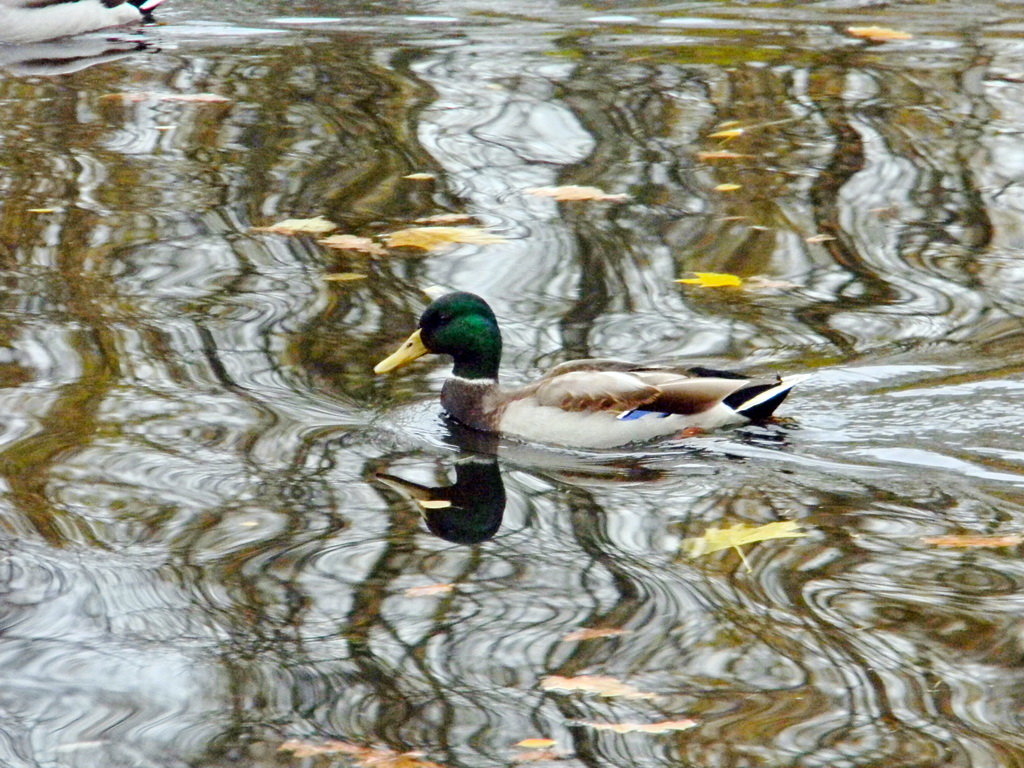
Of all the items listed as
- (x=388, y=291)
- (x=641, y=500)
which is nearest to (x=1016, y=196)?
(x=388, y=291)

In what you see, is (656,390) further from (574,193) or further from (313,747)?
(574,193)

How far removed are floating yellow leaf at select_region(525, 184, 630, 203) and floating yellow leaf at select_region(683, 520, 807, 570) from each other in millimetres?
4243

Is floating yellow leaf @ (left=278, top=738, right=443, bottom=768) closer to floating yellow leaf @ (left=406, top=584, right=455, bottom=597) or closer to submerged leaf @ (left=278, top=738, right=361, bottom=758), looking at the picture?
submerged leaf @ (left=278, top=738, right=361, bottom=758)

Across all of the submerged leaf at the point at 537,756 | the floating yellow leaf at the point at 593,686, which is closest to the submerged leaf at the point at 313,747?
the submerged leaf at the point at 537,756

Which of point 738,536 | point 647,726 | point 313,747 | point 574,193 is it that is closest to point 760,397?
point 738,536

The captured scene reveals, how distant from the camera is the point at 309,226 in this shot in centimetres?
899

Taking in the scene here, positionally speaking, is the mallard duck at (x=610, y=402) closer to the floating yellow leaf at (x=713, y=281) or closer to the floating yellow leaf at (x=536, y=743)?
the floating yellow leaf at (x=713, y=281)

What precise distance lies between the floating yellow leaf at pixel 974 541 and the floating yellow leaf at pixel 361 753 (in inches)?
82.2

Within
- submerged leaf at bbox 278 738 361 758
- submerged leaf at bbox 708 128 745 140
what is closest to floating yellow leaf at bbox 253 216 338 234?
submerged leaf at bbox 708 128 745 140

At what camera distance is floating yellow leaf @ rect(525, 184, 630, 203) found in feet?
31.1

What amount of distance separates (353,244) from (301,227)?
47 centimetres

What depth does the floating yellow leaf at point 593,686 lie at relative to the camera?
13.8 feet

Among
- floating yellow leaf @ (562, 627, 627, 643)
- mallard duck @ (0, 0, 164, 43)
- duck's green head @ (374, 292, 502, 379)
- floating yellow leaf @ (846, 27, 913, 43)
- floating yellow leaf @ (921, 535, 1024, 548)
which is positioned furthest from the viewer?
mallard duck @ (0, 0, 164, 43)

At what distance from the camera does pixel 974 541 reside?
5234 millimetres
